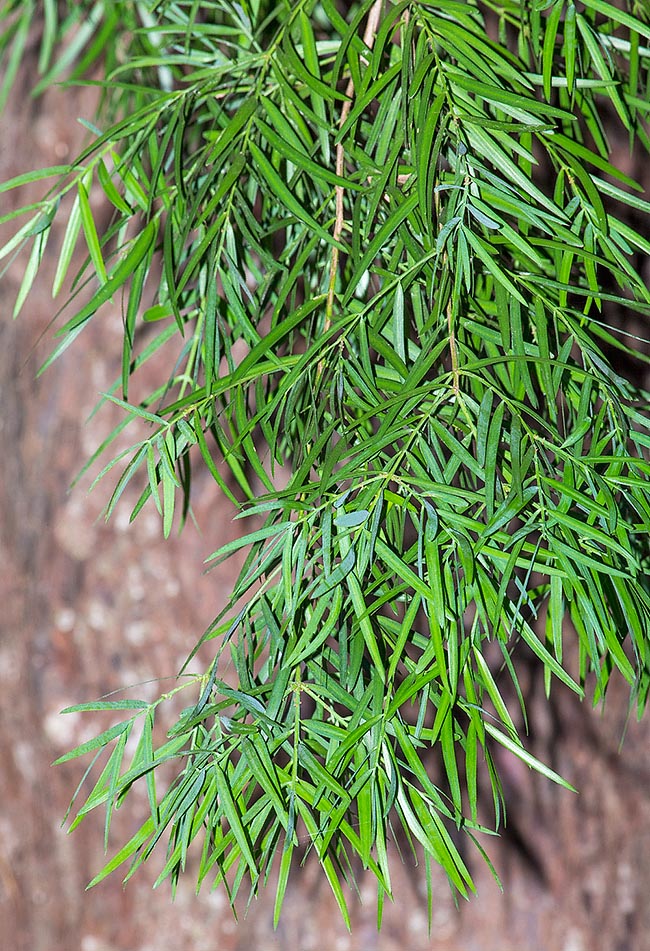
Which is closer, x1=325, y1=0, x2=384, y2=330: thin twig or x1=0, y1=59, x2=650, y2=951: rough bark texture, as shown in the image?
x1=325, y1=0, x2=384, y2=330: thin twig

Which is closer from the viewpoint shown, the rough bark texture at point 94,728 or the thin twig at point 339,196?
the thin twig at point 339,196

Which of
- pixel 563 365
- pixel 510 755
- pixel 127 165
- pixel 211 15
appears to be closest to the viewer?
pixel 563 365

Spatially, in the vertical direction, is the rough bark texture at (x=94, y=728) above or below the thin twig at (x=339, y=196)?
below

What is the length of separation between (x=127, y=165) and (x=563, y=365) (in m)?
0.30

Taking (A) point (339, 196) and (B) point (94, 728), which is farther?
(B) point (94, 728)

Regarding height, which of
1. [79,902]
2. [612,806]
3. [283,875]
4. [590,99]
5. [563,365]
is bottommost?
[79,902]

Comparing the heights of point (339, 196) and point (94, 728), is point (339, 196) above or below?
above

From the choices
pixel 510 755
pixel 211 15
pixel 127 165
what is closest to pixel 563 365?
pixel 127 165

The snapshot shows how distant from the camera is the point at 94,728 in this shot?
104cm

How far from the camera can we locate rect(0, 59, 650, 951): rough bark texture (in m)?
0.98

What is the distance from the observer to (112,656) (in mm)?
1040

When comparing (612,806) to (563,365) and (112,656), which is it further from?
(563,365)

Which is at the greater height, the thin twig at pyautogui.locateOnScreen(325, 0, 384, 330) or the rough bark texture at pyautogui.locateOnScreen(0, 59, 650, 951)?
the thin twig at pyautogui.locateOnScreen(325, 0, 384, 330)

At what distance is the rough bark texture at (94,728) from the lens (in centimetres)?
98
